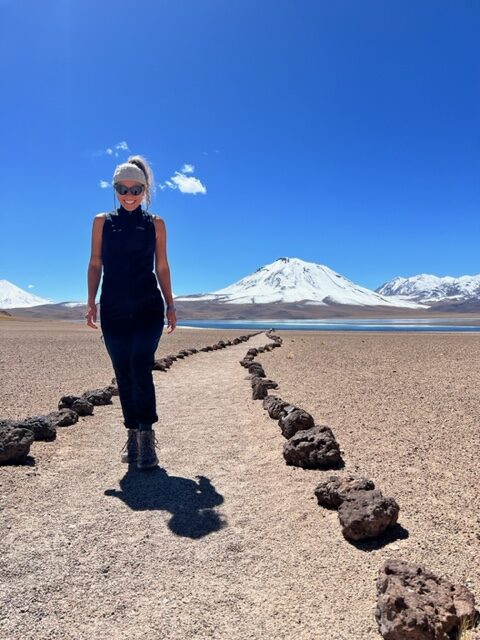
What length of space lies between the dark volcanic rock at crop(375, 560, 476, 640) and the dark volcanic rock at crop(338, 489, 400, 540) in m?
0.62

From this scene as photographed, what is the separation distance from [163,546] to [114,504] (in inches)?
30.0

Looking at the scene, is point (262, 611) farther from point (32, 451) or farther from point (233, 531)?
point (32, 451)

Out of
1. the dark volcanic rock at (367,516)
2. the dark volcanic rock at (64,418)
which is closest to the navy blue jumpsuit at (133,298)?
the dark volcanic rock at (367,516)

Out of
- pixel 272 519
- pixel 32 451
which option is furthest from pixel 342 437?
pixel 32 451

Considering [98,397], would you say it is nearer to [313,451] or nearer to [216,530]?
[313,451]

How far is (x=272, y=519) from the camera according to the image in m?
3.20

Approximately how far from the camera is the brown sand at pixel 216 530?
2.15 meters

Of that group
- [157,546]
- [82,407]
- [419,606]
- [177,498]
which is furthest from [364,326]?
[419,606]

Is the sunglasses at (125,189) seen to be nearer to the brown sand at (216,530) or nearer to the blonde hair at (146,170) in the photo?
the blonde hair at (146,170)

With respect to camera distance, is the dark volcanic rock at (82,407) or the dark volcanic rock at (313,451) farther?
the dark volcanic rock at (82,407)

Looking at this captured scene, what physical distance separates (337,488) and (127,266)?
7.80 ft

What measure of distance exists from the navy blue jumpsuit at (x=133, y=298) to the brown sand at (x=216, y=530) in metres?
0.88

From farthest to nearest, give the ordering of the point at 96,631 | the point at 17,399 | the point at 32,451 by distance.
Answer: the point at 17,399
the point at 32,451
the point at 96,631

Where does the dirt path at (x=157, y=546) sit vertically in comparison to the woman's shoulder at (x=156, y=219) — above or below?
below
